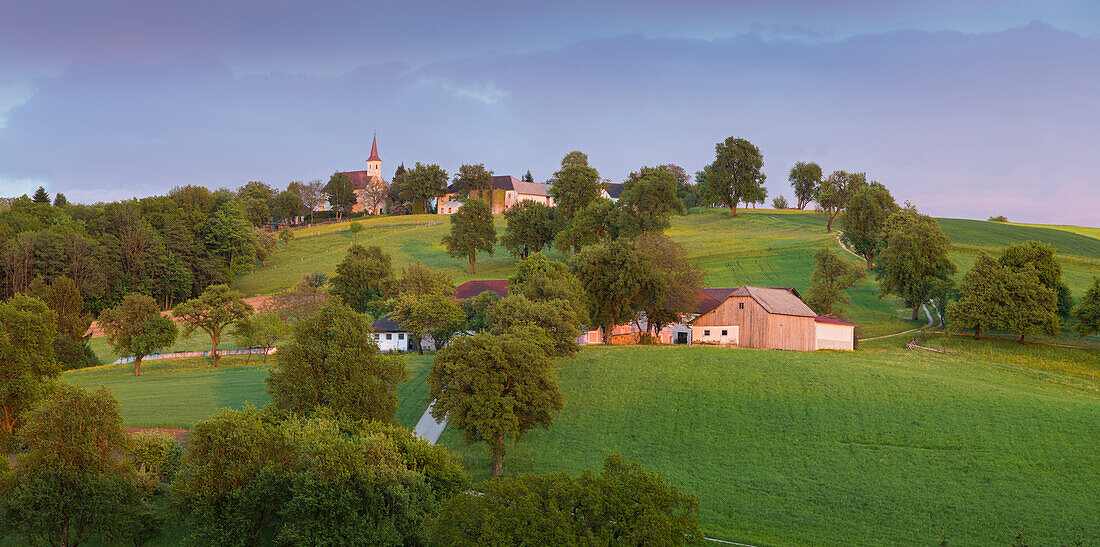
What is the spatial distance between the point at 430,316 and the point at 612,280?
16059 mm

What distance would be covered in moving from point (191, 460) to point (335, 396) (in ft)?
23.7

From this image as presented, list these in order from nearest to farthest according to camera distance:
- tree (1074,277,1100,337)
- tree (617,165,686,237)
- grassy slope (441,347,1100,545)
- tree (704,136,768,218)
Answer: grassy slope (441,347,1100,545)
tree (1074,277,1100,337)
tree (617,165,686,237)
tree (704,136,768,218)

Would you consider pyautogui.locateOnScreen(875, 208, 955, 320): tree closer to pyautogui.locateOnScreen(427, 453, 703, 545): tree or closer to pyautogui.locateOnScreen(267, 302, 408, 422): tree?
pyautogui.locateOnScreen(267, 302, 408, 422): tree

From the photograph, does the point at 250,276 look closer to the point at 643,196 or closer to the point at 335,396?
the point at 643,196

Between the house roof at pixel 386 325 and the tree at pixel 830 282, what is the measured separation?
39.4 m

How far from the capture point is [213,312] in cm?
6075

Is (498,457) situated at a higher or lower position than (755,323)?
lower

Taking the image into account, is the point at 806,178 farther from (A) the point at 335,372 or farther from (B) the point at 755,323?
(A) the point at 335,372

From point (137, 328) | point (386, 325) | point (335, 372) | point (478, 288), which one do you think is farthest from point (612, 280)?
point (137, 328)

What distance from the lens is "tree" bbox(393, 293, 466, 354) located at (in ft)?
202

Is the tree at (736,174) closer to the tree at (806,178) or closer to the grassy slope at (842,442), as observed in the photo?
the tree at (806,178)

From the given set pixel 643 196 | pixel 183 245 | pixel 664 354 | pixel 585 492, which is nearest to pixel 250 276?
pixel 183 245

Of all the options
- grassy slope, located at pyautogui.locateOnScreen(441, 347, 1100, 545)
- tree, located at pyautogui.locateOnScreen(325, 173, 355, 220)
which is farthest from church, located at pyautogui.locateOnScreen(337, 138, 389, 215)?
grassy slope, located at pyautogui.locateOnScreen(441, 347, 1100, 545)

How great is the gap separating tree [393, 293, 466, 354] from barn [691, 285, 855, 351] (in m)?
20.9
